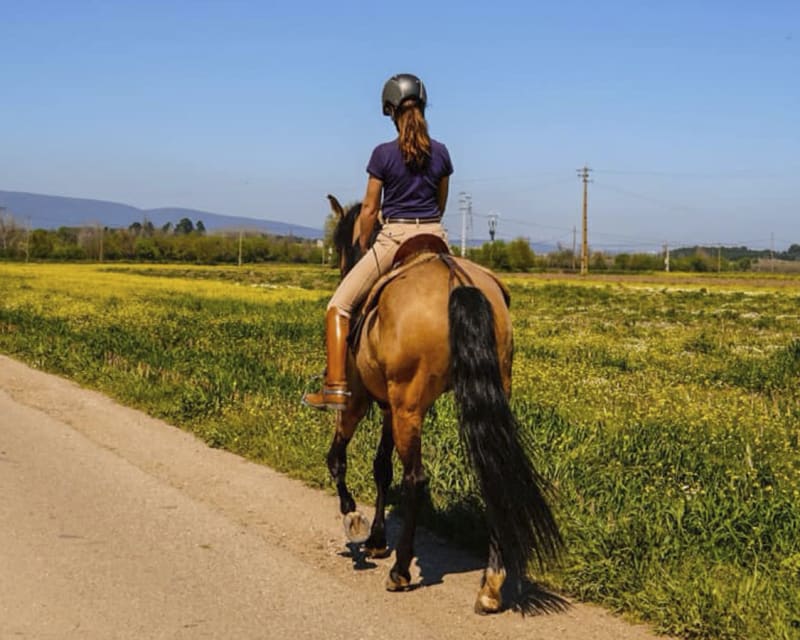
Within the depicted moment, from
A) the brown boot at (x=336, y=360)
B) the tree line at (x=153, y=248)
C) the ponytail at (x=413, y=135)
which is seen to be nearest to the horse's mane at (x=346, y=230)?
the brown boot at (x=336, y=360)

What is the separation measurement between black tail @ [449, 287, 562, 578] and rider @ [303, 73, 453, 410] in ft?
3.28

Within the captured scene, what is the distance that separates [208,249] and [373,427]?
125996 mm

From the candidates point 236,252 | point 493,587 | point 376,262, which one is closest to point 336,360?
point 376,262

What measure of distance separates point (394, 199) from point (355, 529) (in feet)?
7.16

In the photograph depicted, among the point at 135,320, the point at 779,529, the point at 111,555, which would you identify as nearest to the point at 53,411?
the point at 111,555

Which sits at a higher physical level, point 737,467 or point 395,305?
point 395,305

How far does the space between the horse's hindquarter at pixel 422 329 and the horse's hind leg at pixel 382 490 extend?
78 cm

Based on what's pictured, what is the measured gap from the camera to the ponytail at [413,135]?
581 centimetres

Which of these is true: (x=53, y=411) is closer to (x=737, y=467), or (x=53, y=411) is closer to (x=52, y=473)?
(x=52, y=473)

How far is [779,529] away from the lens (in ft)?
18.8

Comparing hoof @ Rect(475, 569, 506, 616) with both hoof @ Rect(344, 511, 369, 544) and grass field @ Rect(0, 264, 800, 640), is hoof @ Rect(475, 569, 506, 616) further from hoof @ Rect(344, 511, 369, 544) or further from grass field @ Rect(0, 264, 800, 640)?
hoof @ Rect(344, 511, 369, 544)

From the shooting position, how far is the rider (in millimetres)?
5844

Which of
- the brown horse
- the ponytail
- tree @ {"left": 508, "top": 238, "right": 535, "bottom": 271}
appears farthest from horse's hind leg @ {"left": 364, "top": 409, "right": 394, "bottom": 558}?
tree @ {"left": 508, "top": 238, "right": 535, "bottom": 271}

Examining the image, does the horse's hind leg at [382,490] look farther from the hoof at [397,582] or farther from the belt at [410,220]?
the belt at [410,220]
